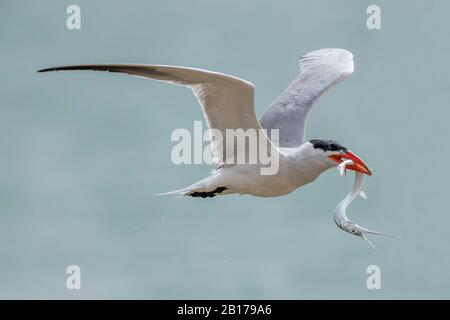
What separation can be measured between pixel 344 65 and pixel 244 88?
15.6 ft

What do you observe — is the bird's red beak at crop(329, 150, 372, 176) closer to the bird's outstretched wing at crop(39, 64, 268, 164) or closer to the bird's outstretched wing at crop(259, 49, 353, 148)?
the bird's outstretched wing at crop(39, 64, 268, 164)

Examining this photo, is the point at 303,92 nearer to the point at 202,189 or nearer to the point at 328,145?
the point at 328,145

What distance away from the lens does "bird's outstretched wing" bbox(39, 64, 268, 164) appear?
8.47 meters

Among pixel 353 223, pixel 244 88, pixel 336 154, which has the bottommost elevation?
pixel 353 223

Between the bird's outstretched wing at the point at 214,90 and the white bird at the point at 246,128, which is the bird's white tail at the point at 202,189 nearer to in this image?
the white bird at the point at 246,128

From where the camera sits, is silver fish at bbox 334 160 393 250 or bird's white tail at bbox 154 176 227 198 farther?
bird's white tail at bbox 154 176 227 198

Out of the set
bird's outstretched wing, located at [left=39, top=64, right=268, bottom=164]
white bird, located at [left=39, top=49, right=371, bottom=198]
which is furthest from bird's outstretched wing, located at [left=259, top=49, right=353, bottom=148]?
bird's outstretched wing, located at [left=39, top=64, right=268, bottom=164]

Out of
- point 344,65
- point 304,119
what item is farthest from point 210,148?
point 344,65

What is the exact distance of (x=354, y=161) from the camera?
9.76 meters

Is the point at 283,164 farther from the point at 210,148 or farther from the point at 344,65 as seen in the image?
the point at 344,65

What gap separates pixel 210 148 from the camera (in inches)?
401

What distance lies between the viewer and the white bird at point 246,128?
8781 millimetres

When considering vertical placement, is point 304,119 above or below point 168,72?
below

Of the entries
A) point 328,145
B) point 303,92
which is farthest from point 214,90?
point 303,92
